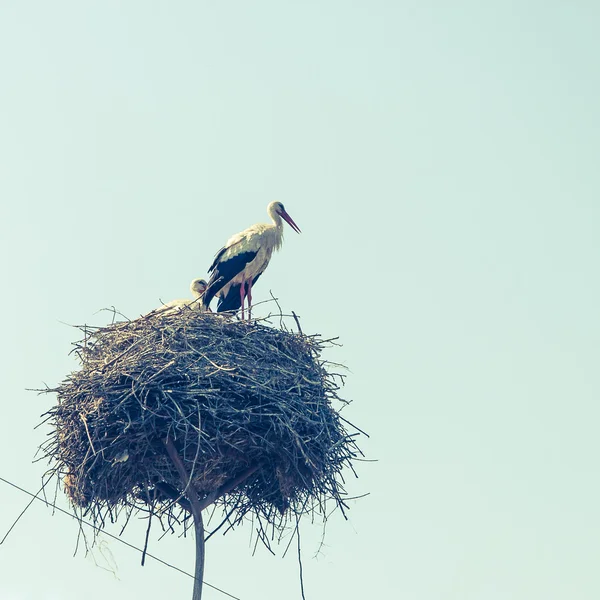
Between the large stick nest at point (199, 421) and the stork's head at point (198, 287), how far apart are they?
271 centimetres

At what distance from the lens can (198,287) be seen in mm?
13609

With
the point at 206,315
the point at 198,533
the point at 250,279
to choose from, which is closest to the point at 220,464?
the point at 198,533

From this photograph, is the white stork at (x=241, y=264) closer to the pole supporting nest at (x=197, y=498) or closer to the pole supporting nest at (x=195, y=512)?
the pole supporting nest at (x=197, y=498)

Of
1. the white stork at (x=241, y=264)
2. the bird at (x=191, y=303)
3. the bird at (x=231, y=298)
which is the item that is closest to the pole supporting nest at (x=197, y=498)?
the bird at (x=191, y=303)

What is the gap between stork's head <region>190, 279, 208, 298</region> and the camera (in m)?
13.6

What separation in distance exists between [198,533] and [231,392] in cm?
117

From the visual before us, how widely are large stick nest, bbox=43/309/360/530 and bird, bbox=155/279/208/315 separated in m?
0.57

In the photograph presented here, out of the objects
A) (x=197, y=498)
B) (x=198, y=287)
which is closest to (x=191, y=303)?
(x=198, y=287)

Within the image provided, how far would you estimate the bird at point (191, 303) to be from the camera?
37.6 feet

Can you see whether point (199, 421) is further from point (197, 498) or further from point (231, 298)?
point (231, 298)

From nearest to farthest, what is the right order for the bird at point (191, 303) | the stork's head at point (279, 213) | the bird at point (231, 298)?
1. the bird at point (191, 303)
2. the bird at point (231, 298)
3. the stork's head at point (279, 213)

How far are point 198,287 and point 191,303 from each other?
148 centimetres

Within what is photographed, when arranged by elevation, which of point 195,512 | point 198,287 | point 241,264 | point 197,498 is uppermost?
point 241,264

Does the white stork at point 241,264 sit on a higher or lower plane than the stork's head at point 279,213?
lower
